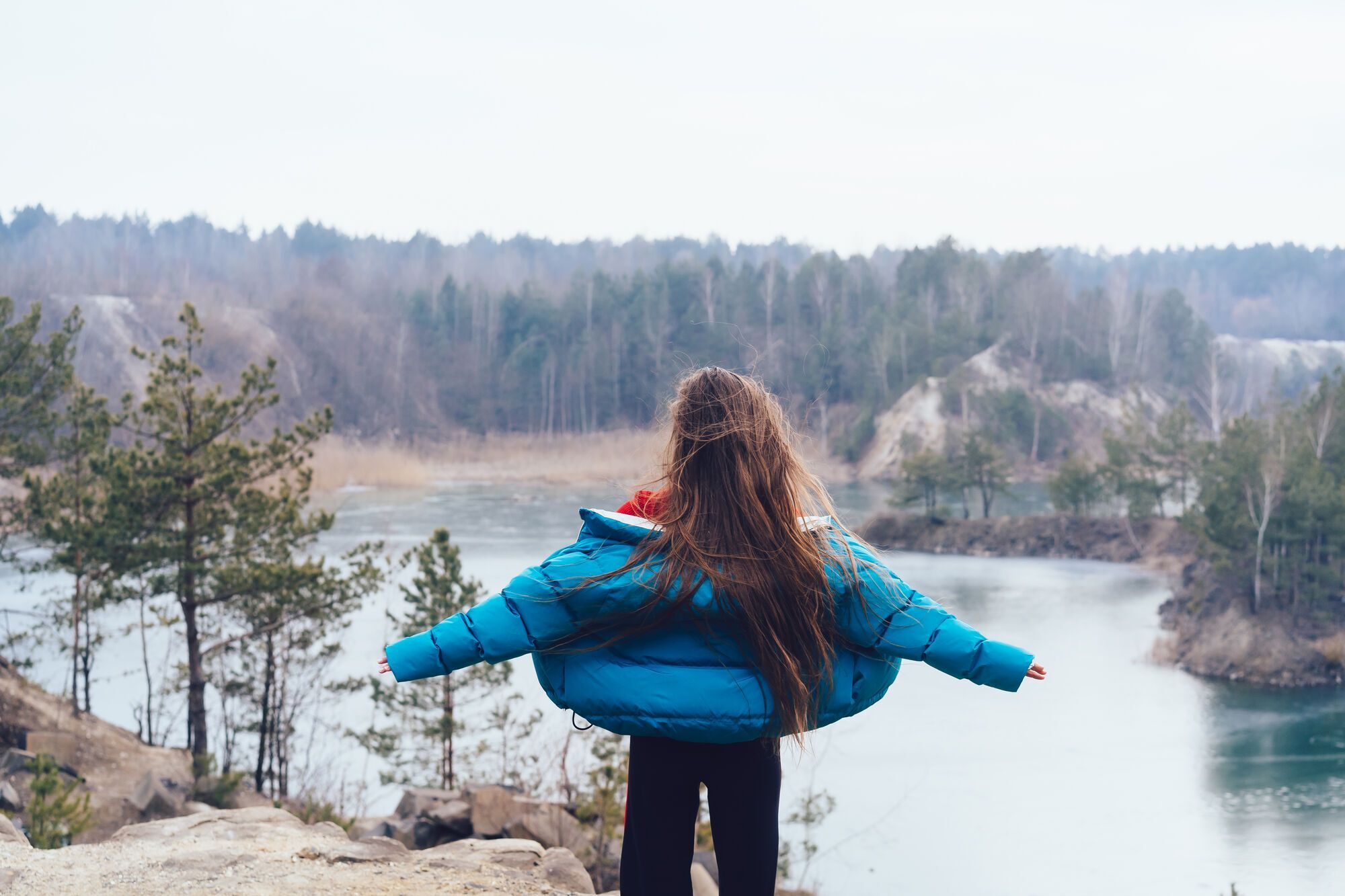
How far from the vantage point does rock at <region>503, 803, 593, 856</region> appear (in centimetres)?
→ 838

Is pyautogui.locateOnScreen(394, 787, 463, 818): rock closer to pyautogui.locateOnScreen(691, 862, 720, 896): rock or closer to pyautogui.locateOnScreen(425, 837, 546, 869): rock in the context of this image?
pyautogui.locateOnScreen(691, 862, 720, 896): rock

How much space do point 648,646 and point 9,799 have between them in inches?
297

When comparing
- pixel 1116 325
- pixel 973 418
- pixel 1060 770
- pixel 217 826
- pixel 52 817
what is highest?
pixel 1116 325

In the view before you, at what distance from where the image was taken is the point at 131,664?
18.2m

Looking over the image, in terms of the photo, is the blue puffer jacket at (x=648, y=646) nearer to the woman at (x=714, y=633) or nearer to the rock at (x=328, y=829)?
the woman at (x=714, y=633)

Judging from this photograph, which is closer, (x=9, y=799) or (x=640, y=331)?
(x=9, y=799)

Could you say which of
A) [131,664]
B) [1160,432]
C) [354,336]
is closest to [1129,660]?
[1160,432]

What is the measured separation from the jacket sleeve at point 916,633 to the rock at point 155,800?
309 inches

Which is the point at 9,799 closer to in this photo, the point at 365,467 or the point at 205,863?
the point at 205,863

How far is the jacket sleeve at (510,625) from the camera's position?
214 centimetres

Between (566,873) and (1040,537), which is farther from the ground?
(566,873)

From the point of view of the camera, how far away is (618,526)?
2238mm

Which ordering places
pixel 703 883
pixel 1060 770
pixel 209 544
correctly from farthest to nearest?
pixel 1060 770, pixel 209 544, pixel 703 883

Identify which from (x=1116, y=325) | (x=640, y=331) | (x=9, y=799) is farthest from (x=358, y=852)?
(x=1116, y=325)
